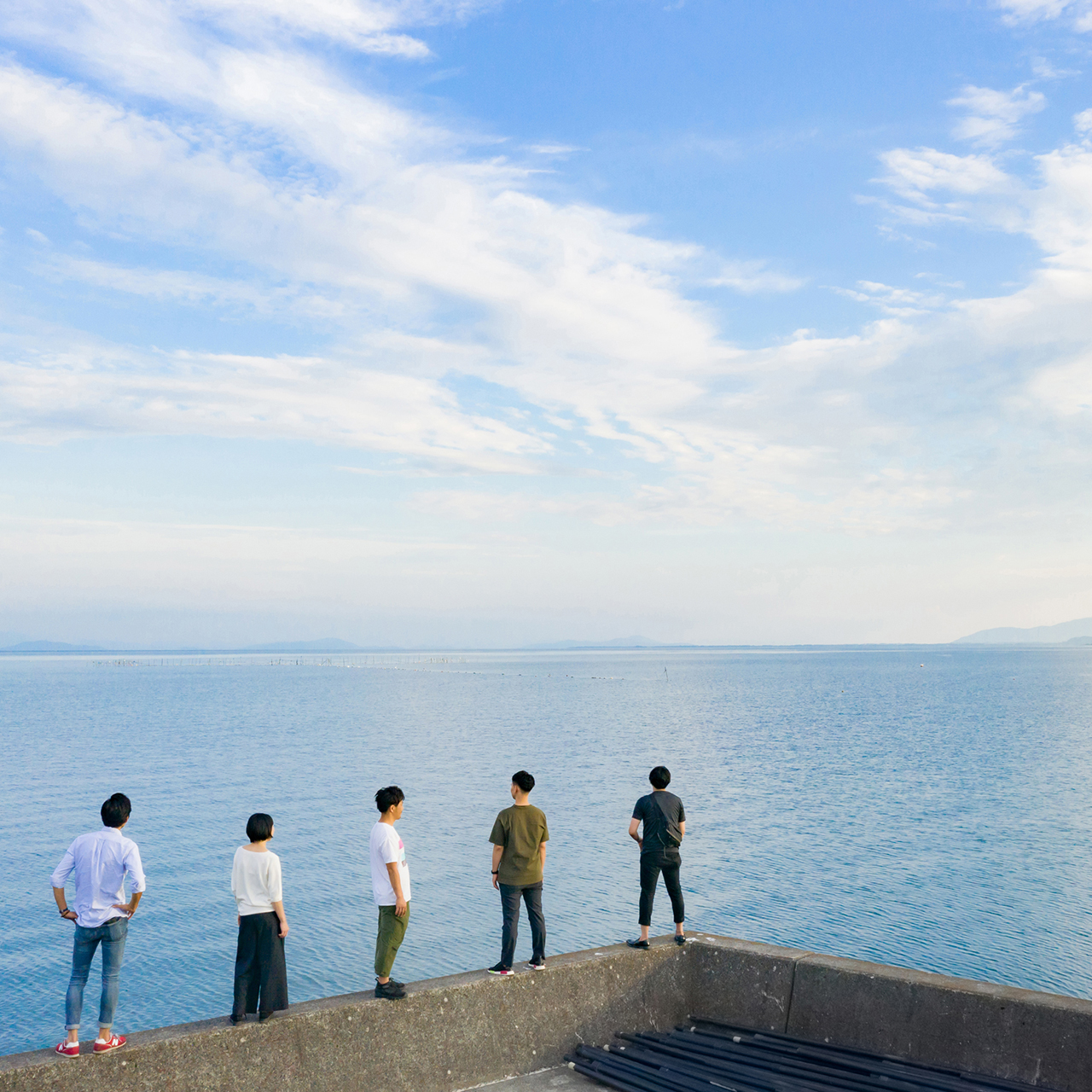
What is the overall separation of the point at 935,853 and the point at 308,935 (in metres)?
19.8

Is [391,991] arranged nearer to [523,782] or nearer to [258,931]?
[258,931]

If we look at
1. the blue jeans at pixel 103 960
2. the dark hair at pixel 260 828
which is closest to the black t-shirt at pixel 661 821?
the dark hair at pixel 260 828

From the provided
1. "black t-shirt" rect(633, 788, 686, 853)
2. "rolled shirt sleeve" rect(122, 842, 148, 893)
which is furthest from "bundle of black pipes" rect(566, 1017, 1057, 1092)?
"rolled shirt sleeve" rect(122, 842, 148, 893)

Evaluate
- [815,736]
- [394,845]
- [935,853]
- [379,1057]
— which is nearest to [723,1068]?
[379,1057]

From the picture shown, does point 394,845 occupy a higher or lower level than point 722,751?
higher

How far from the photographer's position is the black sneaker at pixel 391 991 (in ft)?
23.3

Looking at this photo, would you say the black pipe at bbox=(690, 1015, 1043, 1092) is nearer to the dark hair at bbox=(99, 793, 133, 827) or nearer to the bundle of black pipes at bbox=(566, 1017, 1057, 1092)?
the bundle of black pipes at bbox=(566, 1017, 1057, 1092)

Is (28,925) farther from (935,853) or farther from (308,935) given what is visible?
(935,853)

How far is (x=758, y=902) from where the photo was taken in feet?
78.7

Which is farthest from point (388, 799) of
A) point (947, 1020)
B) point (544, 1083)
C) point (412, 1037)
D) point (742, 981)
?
point (947, 1020)

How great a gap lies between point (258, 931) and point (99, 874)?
1.18 m

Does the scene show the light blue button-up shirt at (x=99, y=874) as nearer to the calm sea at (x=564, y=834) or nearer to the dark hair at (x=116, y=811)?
the dark hair at (x=116, y=811)

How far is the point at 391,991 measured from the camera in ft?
23.4

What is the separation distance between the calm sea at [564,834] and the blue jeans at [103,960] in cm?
1136
